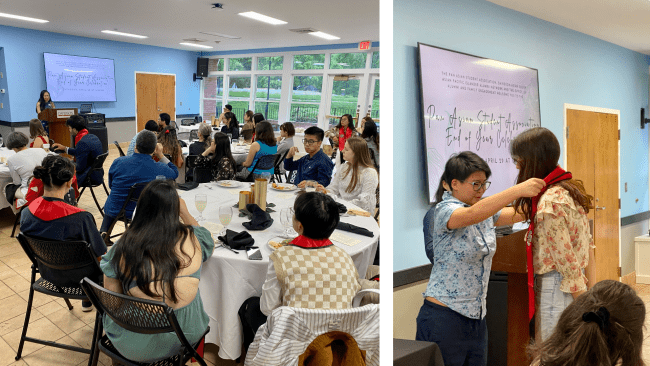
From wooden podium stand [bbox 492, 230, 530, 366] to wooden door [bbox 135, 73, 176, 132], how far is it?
34.9ft

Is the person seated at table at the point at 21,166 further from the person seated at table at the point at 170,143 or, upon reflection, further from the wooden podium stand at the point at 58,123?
the wooden podium stand at the point at 58,123

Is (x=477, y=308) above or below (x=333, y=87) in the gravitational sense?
below

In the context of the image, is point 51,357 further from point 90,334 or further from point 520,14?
point 520,14

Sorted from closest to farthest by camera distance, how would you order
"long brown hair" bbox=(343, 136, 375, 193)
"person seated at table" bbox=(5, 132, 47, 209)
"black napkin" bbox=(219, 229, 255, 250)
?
"black napkin" bbox=(219, 229, 255, 250)
"long brown hair" bbox=(343, 136, 375, 193)
"person seated at table" bbox=(5, 132, 47, 209)

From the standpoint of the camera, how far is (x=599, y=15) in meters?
2.34

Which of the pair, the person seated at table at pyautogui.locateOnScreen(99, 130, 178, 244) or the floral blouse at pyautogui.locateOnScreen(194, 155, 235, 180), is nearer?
the person seated at table at pyautogui.locateOnScreen(99, 130, 178, 244)

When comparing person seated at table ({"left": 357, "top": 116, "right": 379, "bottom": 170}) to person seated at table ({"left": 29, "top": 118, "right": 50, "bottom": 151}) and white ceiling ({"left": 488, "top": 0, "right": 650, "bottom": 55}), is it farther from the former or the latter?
person seated at table ({"left": 29, "top": 118, "right": 50, "bottom": 151})

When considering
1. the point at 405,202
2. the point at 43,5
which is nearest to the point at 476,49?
the point at 405,202

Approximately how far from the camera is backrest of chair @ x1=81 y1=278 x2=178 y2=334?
145 cm

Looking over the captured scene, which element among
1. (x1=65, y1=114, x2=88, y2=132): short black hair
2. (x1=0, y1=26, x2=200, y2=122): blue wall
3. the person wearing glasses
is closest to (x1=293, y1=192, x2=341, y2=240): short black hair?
the person wearing glasses

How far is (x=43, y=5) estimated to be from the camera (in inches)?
244

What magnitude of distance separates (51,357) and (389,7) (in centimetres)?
220

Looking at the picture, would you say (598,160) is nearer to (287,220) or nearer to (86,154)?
(287,220)

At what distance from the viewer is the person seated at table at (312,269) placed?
4.65 ft
